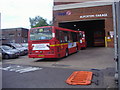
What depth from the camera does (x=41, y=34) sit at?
11781 mm

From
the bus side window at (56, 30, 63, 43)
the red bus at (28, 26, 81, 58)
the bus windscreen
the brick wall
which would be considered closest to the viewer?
the red bus at (28, 26, 81, 58)

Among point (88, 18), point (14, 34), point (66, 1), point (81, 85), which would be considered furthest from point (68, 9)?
point (14, 34)

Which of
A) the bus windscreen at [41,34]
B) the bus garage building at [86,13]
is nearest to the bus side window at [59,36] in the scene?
the bus windscreen at [41,34]

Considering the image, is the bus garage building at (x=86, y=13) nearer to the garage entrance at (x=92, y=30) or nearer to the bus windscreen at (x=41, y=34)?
the garage entrance at (x=92, y=30)

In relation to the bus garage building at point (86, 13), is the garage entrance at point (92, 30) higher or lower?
lower

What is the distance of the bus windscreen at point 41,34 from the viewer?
37.6ft

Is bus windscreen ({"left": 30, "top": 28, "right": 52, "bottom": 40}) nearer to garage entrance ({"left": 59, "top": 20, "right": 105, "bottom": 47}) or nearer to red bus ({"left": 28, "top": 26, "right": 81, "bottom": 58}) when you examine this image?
red bus ({"left": 28, "top": 26, "right": 81, "bottom": 58})

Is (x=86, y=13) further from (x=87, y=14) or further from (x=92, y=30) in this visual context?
(x=92, y=30)

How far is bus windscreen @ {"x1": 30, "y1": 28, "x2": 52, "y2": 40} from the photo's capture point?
1145 cm

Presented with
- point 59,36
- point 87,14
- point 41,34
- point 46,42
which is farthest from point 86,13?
point 46,42

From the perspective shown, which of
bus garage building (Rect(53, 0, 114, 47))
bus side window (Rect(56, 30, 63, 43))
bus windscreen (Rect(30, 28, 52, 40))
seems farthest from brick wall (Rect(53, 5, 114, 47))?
bus windscreen (Rect(30, 28, 52, 40))

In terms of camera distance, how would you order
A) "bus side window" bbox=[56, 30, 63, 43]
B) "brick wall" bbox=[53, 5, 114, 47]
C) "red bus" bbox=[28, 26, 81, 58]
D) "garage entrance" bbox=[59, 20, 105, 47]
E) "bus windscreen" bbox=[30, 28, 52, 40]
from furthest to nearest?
1. "garage entrance" bbox=[59, 20, 105, 47]
2. "brick wall" bbox=[53, 5, 114, 47]
3. "bus side window" bbox=[56, 30, 63, 43]
4. "bus windscreen" bbox=[30, 28, 52, 40]
5. "red bus" bbox=[28, 26, 81, 58]

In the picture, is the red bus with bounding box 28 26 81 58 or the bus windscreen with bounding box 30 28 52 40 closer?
the red bus with bounding box 28 26 81 58

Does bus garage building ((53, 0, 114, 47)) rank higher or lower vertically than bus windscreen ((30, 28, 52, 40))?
higher
